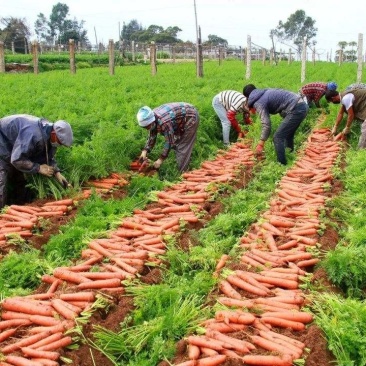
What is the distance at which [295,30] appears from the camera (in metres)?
99.6

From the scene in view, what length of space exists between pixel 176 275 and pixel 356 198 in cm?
285

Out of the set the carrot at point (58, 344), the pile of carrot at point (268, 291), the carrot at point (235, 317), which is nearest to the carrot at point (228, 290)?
the pile of carrot at point (268, 291)

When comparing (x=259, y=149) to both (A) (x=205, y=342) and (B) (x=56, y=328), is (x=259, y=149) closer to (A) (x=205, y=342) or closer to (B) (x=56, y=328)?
(A) (x=205, y=342)

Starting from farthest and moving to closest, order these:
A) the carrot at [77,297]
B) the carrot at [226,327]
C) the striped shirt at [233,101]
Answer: the striped shirt at [233,101] < the carrot at [77,297] < the carrot at [226,327]

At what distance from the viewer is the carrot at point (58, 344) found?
3.52 m

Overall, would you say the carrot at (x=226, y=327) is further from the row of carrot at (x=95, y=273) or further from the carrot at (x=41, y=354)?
the carrot at (x=41, y=354)

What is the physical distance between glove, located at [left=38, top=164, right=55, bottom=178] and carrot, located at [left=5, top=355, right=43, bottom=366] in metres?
3.33

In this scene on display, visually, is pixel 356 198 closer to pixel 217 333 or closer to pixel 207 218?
pixel 207 218

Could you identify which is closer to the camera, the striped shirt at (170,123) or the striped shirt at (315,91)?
the striped shirt at (170,123)

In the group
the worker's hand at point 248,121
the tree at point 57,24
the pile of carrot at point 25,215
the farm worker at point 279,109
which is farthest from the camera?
the tree at point 57,24

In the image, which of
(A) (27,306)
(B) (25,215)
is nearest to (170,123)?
(B) (25,215)

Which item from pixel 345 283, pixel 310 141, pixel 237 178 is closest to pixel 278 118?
pixel 310 141

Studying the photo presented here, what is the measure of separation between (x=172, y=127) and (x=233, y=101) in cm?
271

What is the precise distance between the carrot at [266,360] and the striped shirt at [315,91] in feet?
30.0
